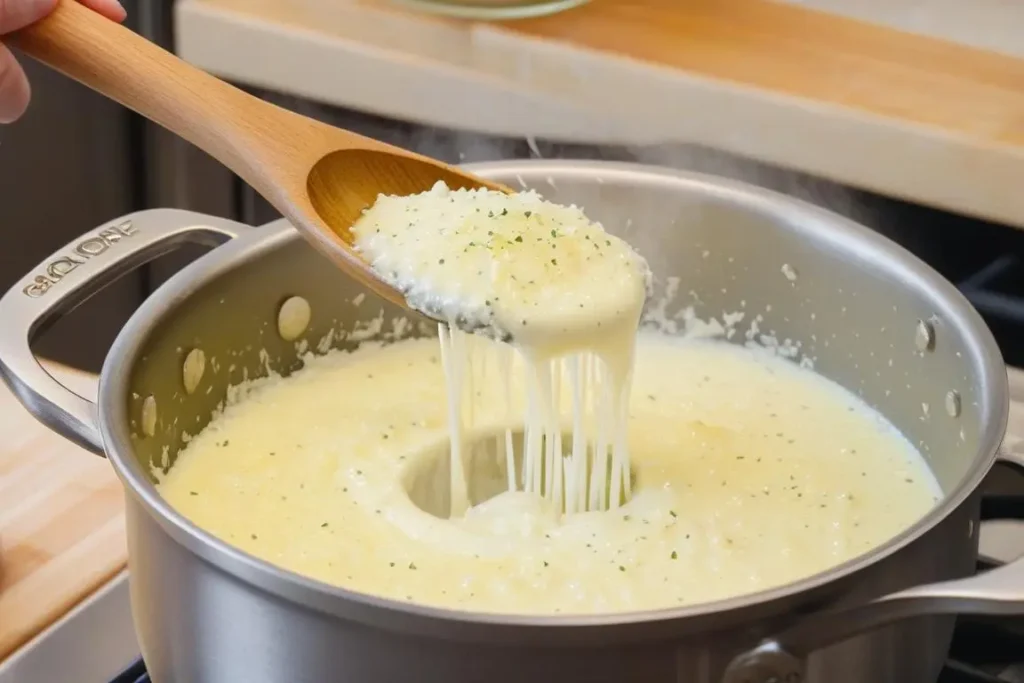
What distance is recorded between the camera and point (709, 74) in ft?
3.17

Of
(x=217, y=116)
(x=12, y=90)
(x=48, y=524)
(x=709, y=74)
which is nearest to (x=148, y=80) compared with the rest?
(x=217, y=116)

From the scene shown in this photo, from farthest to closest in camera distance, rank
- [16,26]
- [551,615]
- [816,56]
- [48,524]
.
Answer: [816,56], [48,524], [16,26], [551,615]

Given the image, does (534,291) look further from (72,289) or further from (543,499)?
(72,289)

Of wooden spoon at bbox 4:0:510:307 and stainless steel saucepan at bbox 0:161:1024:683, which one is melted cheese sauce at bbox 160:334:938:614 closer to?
stainless steel saucepan at bbox 0:161:1024:683

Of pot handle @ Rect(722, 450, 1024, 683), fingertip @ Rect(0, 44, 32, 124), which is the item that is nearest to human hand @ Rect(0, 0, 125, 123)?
fingertip @ Rect(0, 44, 32, 124)

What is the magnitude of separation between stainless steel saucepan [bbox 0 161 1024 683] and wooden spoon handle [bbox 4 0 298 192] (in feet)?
0.29

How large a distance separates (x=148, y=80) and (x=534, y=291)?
0.87 feet

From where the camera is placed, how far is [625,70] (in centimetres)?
98

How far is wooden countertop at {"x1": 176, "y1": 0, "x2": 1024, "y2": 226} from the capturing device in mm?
907

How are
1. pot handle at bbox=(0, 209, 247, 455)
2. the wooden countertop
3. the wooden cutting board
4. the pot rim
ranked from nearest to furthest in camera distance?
1. the pot rim
2. pot handle at bbox=(0, 209, 247, 455)
3. the wooden cutting board
4. the wooden countertop

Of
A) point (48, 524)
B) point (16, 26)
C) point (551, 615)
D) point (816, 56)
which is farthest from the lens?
point (816, 56)

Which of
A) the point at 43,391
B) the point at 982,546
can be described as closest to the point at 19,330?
the point at 43,391

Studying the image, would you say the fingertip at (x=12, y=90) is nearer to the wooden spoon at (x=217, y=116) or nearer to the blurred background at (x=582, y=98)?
the wooden spoon at (x=217, y=116)

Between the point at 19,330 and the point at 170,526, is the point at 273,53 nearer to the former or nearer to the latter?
the point at 19,330
